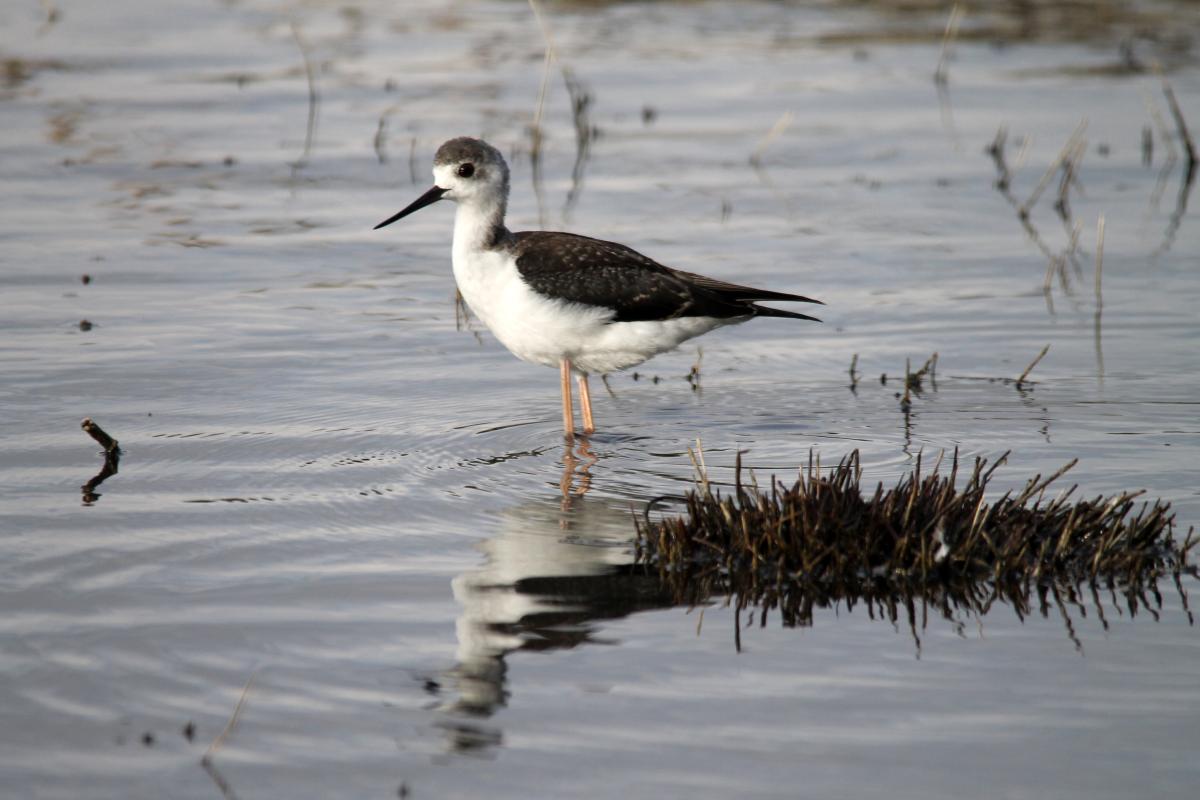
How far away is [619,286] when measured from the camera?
388 inches

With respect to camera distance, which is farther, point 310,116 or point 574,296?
point 310,116

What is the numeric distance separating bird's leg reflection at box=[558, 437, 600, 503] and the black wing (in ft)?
3.16

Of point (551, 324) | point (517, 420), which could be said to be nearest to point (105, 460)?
point (517, 420)

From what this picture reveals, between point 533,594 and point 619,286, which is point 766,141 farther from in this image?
point 533,594

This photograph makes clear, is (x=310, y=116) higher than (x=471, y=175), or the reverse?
(x=310, y=116)

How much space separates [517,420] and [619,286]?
42.6 inches

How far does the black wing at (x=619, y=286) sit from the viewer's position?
9703 millimetres

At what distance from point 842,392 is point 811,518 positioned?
11.8 feet

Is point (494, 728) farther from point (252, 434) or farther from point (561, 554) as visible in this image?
point (252, 434)

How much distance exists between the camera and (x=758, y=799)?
503 centimetres

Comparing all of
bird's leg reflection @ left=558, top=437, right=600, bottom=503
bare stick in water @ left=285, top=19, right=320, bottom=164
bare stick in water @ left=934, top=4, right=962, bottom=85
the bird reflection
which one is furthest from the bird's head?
bare stick in water @ left=934, top=4, right=962, bottom=85

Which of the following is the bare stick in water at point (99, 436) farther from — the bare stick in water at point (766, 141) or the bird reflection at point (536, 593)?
the bare stick in water at point (766, 141)

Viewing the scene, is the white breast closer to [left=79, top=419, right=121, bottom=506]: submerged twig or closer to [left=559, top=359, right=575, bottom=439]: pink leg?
[left=559, top=359, right=575, bottom=439]: pink leg

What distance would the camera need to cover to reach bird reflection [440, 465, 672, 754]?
5770 mm
